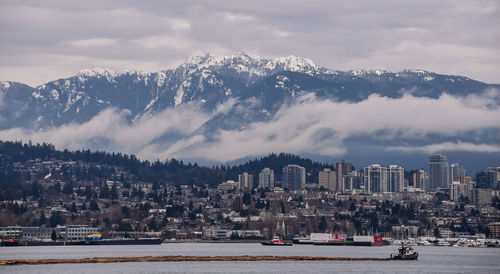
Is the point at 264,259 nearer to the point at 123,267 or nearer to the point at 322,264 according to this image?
the point at 322,264

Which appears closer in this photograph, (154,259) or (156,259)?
Answer: (156,259)

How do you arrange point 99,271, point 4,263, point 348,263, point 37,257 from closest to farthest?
point 99,271 < point 4,263 < point 348,263 < point 37,257

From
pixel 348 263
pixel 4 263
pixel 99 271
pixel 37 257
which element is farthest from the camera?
pixel 37 257

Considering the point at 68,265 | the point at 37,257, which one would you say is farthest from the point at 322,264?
the point at 37,257

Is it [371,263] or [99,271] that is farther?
[371,263]

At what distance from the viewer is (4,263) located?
159 meters

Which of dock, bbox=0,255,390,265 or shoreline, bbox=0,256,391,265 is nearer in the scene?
shoreline, bbox=0,256,391,265

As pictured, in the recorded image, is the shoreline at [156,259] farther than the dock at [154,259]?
No

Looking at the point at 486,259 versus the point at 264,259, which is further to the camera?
the point at 486,259

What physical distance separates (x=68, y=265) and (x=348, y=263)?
3860 centimetres

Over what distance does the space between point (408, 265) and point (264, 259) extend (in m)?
21.6

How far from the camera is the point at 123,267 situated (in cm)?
15475

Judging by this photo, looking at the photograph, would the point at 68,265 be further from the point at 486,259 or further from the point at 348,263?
the point at 486,259

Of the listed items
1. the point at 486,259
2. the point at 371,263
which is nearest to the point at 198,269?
the point at 371,263
